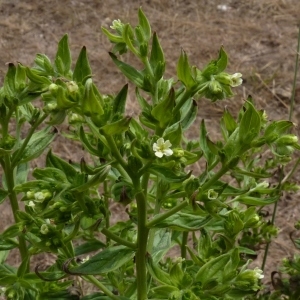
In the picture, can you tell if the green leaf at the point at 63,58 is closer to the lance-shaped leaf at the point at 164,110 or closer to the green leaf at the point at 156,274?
the lance-shaped leaf at the point at 164,110

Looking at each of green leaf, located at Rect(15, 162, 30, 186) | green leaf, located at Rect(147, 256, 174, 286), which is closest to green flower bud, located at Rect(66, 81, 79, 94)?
green leaf, located at Rect(147, 256, 174, 286)

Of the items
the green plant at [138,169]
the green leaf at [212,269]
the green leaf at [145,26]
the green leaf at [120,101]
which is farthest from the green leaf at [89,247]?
the green leaf at [145,26]

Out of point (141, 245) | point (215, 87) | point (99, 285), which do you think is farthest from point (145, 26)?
point (99, 285)

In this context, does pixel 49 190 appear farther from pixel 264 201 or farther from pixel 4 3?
pixel 4 3

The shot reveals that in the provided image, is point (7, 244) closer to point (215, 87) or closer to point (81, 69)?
point (81, 69)

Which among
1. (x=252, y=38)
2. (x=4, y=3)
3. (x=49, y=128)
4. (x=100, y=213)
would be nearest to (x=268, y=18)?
(x=252, y=38)
